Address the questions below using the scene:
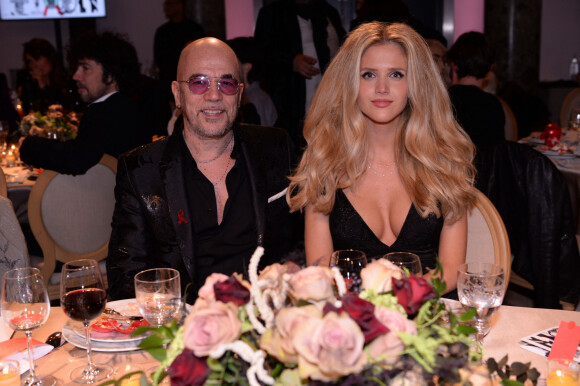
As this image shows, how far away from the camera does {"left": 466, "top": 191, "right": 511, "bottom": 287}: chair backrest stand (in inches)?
85.7

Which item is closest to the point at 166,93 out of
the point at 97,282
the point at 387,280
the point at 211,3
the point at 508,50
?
the point at 211,3

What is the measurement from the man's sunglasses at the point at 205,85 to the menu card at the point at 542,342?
1600 mm

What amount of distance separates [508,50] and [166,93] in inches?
187

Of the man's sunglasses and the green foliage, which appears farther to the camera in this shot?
the man's sunglasses

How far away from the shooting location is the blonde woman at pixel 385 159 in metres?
2.39

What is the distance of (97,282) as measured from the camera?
5.14ft

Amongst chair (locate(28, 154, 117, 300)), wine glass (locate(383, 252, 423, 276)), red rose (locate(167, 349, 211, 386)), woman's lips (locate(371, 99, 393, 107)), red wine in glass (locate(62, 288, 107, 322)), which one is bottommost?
chair (locate(28, 154, 117, 300))

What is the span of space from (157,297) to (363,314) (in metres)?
0.70

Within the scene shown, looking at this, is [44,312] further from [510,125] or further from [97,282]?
[510,125]

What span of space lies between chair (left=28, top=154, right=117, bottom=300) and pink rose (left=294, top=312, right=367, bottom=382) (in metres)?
2.73

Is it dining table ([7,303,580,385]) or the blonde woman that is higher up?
the blonde woman

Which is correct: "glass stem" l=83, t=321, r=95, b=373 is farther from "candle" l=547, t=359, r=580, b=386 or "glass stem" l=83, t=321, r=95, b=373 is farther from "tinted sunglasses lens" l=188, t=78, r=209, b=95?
"tinted sunglasses lens" l=188, t=78, r=209, b=95

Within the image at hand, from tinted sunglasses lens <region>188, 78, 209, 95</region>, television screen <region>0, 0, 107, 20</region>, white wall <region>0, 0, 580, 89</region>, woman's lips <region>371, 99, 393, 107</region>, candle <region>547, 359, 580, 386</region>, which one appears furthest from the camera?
white wall <region>0, 0, 580, 89</region>

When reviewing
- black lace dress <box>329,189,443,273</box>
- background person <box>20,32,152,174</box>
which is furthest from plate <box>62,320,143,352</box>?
background person <box>20,32,152,174</box>
